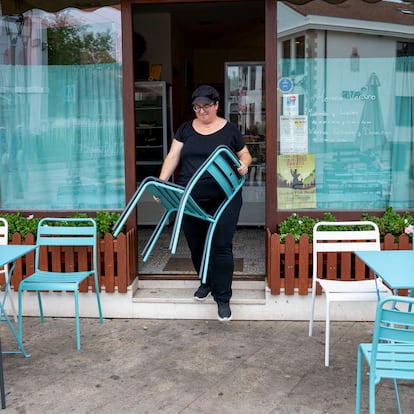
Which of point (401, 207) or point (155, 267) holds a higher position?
point (401, 207)

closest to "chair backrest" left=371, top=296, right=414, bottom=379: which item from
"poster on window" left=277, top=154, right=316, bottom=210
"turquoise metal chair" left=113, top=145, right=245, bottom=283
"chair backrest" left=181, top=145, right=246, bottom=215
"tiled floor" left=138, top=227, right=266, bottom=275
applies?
"turquoise metal chair" left=113, top=145, right=245, bottom=283

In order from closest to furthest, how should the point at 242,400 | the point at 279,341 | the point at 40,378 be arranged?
the point at 242,400 < the point at 40,378 < the point at 279,341

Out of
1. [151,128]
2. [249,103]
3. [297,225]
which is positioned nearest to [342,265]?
[297,225]

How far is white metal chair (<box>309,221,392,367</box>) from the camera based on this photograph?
372 cm

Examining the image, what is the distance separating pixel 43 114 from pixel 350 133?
8.57 feet

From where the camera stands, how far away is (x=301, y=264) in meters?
4.47

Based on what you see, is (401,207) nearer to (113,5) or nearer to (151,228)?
(113,5)

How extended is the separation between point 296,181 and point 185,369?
192 centimetres

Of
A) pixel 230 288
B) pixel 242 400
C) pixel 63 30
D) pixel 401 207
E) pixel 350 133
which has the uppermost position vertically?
pixel 63 30

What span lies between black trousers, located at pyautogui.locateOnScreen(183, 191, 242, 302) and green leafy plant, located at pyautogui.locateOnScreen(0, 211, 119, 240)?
0.67 m

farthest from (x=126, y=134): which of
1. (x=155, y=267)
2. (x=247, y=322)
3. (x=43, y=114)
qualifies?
(x=247, y=322)

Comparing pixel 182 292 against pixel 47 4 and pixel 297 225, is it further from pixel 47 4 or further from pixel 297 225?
pixel 47 4

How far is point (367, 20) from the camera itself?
186 inches

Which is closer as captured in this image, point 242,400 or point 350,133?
point 242,400
